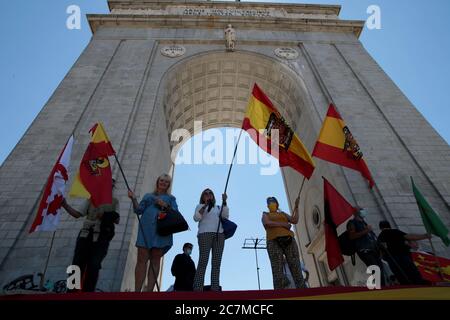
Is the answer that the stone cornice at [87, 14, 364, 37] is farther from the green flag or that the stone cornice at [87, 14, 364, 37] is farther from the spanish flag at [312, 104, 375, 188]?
the green flag

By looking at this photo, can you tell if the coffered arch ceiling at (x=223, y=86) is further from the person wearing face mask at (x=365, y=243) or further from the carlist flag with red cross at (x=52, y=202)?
the carlist flag with red cross at (x=52, y=202)

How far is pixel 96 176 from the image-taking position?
266 inches

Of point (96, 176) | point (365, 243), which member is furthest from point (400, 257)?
point (96, 176)

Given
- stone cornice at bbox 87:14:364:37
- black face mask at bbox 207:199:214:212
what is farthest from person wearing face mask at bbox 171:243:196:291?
stone cornice at bbox 87:14:364:37

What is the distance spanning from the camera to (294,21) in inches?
702

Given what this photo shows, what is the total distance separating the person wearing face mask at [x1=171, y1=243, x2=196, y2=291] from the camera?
635 cm

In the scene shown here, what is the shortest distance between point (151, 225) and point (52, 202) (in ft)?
7.11

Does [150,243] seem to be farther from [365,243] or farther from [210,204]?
[365,243]

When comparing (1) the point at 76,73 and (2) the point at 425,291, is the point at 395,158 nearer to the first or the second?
(2) the point at 425,291

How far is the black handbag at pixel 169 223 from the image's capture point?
5.89m

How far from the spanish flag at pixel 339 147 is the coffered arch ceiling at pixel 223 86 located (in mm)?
6504

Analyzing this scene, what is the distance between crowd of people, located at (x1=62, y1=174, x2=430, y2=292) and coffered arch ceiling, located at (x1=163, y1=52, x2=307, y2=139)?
30.3 ft
